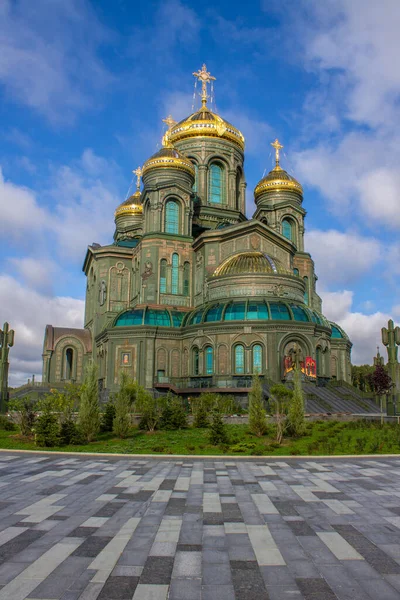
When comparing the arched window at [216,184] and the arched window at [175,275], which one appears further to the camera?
the arched window at [216,184]

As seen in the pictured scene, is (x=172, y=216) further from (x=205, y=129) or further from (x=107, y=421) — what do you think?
(x=107, y=421)

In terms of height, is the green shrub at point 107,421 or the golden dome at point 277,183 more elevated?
the golden dome at point 277,183

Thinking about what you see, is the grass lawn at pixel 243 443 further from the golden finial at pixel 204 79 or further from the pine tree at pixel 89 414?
the golden finial at pixel 204 79

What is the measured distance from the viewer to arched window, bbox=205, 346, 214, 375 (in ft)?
136

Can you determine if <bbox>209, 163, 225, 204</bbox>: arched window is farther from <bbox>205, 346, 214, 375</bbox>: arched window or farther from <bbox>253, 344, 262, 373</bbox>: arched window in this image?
<bbox>253, 344, 262, 373</bbox>: arched window

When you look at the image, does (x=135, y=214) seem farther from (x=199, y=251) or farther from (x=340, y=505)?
(x=340, y=505)

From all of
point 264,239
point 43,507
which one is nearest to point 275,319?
point 264,239

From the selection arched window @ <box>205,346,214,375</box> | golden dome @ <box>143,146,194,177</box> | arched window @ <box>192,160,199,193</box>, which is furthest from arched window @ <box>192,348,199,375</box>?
arched window @ <box>192,160,199,193</box>

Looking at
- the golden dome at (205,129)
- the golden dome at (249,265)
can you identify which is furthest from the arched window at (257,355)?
the golden dome at (205,129)

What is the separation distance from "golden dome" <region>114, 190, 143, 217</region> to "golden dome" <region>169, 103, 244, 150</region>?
410 inches

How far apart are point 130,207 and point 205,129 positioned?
49.0ft

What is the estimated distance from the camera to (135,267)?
53.6m

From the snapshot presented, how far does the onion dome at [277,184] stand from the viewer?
192ft

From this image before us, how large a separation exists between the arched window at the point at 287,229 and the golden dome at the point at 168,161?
12807mm
